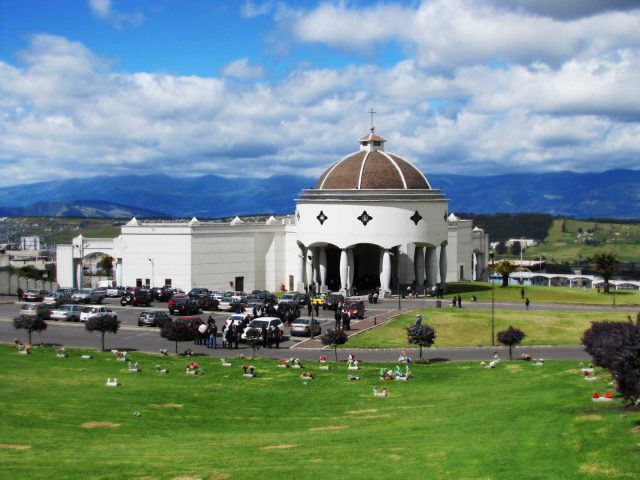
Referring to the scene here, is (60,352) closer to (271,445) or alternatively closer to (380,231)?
(271,445)

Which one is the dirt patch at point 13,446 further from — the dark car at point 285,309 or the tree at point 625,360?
the dark car at point 285,309

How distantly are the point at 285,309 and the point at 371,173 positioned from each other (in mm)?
26058

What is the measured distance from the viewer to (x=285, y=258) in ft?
302

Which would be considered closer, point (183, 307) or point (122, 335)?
point (122, 335)

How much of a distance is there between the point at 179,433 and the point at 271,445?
12.2 ft

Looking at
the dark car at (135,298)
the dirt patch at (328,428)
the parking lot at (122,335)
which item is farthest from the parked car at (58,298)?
the dirt patch at (328,428)

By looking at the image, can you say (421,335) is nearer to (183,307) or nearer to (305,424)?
(305,424)

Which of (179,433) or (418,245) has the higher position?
(418,245)

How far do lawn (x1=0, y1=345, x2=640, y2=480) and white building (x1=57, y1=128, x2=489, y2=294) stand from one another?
40437 millimetres

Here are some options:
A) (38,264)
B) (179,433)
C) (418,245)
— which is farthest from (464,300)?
(38,264)

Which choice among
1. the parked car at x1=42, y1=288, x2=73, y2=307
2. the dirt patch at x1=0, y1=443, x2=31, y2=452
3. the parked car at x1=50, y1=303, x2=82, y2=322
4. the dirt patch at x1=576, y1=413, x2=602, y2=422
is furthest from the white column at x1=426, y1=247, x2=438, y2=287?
the dirt patch at x1=0, y1=443, x2=31, y2=452

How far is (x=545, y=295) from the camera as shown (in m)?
79.9

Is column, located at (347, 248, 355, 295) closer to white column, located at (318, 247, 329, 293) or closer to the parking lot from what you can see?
white column, located at (318, 247, 329, 293)

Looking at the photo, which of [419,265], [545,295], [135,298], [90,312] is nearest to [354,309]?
[90,312]
